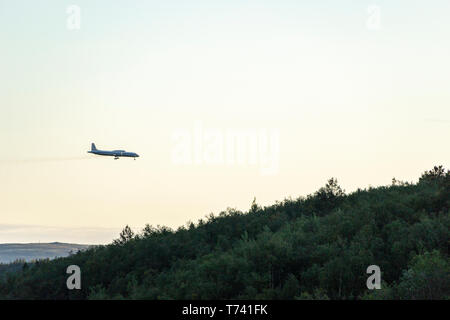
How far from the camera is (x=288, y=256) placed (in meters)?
46.0

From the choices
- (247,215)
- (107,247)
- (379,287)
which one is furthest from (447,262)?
(107,247)

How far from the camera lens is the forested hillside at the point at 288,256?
40.8 meters

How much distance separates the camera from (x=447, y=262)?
39562mm

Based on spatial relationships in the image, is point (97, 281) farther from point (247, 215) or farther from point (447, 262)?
point (447, 262)

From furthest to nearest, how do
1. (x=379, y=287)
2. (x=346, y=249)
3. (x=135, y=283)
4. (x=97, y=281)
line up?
(x=97, y=281), (x=135, y=283), (x=346, y=249), (x=379, y=287)

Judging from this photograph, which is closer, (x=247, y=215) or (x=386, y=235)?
(x=386, y=235)

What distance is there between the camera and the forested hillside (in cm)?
4081

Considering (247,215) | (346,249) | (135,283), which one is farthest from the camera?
(247,215)
